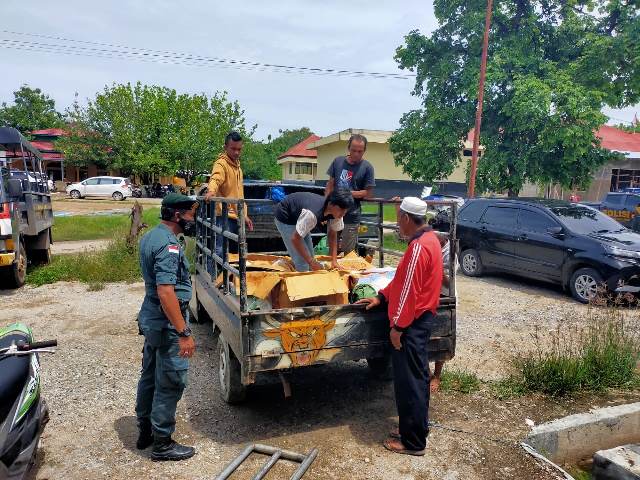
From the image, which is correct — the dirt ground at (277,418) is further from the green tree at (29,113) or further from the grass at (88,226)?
the green tree at (29,113)

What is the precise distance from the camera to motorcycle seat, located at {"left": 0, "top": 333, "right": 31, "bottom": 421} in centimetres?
254

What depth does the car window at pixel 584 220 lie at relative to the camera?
27.6ft

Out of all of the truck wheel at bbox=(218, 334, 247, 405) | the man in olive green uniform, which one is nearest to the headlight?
the truck wheel at bbox=(218, 334, 247, 405)

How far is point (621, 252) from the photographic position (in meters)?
7.64

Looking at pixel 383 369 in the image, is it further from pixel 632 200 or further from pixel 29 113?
pixel 29 113

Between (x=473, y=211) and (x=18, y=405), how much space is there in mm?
9174

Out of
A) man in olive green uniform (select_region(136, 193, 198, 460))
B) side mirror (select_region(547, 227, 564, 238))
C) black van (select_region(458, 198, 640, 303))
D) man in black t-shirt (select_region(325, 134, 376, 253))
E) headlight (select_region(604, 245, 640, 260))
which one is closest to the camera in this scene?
man in olive green uniform (select_region(136, 193, 198, 460))

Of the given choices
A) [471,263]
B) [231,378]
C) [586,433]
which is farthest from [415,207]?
[471,263]

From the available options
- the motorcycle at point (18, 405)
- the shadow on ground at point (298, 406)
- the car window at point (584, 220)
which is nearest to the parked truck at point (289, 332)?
the shadow on ground at point (298, 406)

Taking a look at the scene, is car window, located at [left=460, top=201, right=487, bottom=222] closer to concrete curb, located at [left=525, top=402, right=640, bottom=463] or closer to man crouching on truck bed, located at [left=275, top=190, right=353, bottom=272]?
man crouching on truck bed, located at [left=275, top=190, right=353, bottom=272]

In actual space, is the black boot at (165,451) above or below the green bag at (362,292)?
below

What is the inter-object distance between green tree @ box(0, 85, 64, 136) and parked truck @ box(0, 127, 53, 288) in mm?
40702

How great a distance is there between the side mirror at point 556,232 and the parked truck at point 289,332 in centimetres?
512

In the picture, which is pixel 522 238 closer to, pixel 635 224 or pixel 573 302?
pixel 573 302
